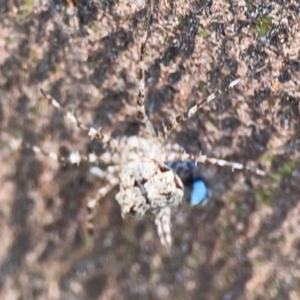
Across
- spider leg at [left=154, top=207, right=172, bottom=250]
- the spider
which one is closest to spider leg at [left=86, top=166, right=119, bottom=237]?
the spider

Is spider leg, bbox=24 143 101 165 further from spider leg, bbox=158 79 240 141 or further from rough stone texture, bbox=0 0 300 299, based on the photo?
spider leg, bbox=158 79 240 141

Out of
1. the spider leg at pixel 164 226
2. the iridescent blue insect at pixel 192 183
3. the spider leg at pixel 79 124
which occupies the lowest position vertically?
the spider leg at pixel 164 226

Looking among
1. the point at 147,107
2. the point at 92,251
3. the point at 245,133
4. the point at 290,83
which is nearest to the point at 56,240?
the point at 92,251

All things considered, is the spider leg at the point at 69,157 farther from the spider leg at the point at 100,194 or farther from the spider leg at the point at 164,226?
the spider leg at the point at 164,226

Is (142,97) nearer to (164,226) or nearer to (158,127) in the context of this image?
(158,127)

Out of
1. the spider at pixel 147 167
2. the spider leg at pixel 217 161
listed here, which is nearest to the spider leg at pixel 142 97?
the spider at pixel 147 167

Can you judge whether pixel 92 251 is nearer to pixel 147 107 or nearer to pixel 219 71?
pixel 147 107

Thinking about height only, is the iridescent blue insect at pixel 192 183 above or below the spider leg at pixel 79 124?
below
